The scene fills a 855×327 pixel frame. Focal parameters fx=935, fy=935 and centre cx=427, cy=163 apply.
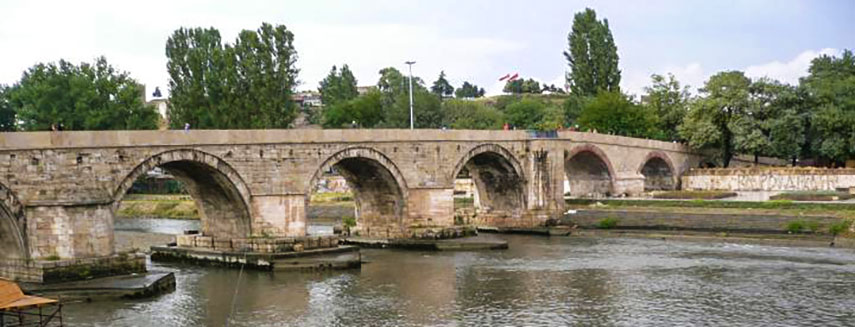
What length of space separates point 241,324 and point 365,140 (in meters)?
14.5

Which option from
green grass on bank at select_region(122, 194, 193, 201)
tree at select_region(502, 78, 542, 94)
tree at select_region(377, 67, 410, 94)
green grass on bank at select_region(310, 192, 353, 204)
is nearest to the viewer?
green grass on bank at select_region(310, 192, 353, 204)

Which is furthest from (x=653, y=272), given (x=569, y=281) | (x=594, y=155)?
(x=594, y=155)

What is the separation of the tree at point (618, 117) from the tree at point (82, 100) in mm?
30324

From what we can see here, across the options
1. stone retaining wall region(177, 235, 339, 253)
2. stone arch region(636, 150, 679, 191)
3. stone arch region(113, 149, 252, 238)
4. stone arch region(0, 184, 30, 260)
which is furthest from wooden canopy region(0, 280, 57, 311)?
stone arch region(636, 150, 679, 191)

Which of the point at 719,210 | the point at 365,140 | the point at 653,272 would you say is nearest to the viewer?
the point at 653,272

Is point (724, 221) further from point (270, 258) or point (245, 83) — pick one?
point (245, 83)

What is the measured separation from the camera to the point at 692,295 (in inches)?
993

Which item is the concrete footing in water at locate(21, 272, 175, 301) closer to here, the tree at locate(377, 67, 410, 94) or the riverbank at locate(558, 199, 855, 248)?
the riverbank at locate(558, 199, 855, 248)

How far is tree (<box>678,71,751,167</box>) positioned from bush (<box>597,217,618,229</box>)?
1993 centimetres

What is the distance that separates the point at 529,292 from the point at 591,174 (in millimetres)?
26771

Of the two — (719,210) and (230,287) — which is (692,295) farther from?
(719,210)

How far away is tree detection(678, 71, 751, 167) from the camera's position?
5856 cm

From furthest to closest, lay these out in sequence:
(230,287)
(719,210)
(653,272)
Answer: (719,210), (653,272), (230,287)

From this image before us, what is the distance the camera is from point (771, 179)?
54.2 metres
